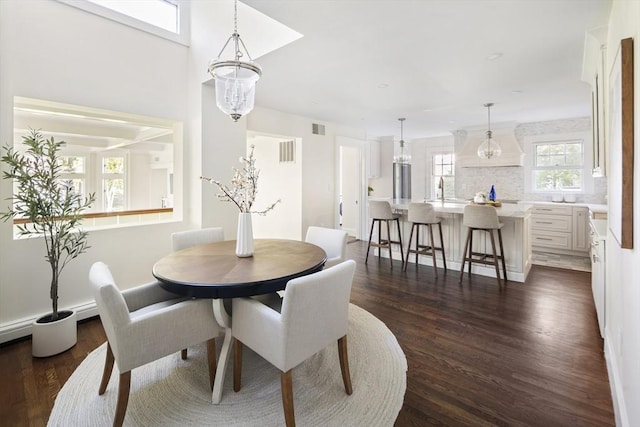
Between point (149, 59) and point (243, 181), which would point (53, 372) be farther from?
point (149, 59)

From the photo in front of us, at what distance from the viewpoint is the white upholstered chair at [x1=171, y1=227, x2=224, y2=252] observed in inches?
106

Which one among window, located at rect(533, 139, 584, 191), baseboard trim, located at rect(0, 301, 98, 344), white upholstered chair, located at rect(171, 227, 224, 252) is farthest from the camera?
window, located at rect(533, 139, 584, 191)

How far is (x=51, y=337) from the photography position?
2.28m

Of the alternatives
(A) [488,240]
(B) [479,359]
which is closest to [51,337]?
(B) [479,359]

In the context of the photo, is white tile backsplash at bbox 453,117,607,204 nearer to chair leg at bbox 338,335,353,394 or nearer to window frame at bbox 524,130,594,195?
window frame at bbox 524,130,594,195

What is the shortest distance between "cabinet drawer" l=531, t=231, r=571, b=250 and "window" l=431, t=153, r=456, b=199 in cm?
215

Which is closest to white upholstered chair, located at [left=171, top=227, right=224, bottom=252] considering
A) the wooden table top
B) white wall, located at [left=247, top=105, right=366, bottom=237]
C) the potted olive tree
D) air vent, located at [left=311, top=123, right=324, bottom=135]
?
the wooden table top

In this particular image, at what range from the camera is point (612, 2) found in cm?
195

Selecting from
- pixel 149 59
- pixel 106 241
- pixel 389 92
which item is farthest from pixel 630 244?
pixel 149 59

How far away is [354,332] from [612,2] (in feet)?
9.51

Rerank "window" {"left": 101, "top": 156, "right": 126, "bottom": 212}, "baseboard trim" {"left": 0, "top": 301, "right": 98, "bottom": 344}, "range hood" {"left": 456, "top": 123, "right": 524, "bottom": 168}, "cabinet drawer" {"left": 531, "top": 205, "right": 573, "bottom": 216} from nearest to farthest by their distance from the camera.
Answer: "baseboard trim" {"left": 0, "top": 301, "right": 98, "bottom": 344}
"window" {"left": 101, "top": 156, "right": 126, "bottom": 212}
"cabinet drawer" {"left": 531, "top": 205, "right": 573, "bottom": 216}
"range hood" {"left": 456, "top": 123, "right": 524, "bottom": 168}

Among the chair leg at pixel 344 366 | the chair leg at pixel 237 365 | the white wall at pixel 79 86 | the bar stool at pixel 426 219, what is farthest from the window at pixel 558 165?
the chair leg at pixel 237 365

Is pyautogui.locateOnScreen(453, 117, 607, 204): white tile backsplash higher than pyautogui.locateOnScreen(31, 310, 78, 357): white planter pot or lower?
higher

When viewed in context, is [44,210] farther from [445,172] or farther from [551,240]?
[445,172]
